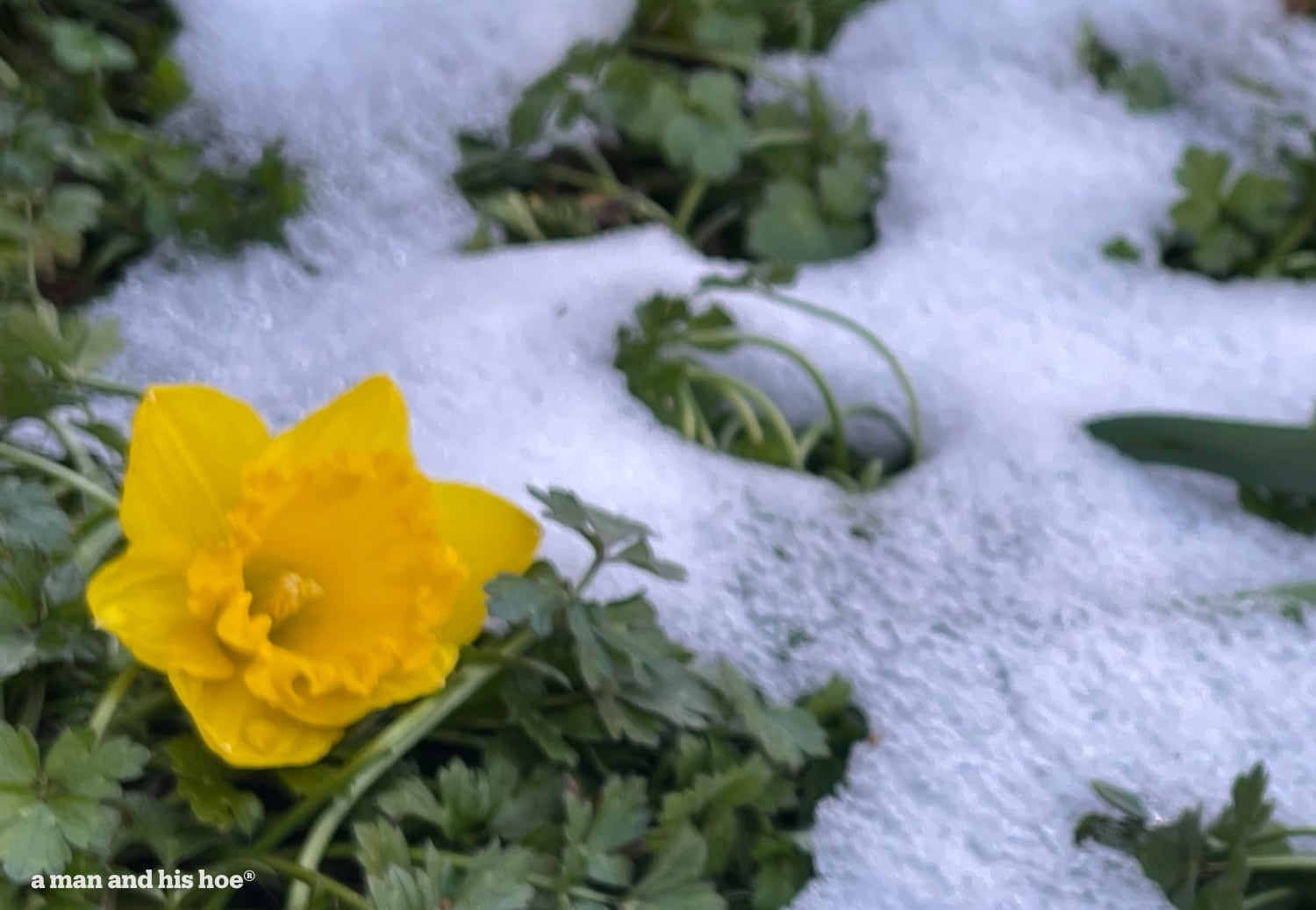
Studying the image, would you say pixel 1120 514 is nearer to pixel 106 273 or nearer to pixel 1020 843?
pixel 1020 843

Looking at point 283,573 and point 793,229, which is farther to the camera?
point 793,229

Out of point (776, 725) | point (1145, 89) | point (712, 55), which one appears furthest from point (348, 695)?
point (1145, 89)

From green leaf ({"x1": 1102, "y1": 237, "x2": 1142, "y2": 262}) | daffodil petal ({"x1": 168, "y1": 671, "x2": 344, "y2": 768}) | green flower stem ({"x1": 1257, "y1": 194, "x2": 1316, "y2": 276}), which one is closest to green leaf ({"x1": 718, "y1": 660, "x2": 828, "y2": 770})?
daffodil petal ({"x1": 168, "y1": 671, "x2": 344, "y2": 768})

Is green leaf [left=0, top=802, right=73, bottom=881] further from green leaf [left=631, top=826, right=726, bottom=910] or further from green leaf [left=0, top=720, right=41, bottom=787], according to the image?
green leaf [left=631, top=826, right=726, bottom=910]

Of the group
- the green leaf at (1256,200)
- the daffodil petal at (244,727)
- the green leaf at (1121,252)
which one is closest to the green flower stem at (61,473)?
the daffodil petal at (244,727)

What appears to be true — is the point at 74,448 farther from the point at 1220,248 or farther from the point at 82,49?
the point at 1220,248

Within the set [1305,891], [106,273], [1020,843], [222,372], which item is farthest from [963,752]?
[106,273]

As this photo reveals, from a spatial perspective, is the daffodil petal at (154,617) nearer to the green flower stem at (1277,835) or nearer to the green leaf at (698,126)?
the green flower stem at (1277,835)
